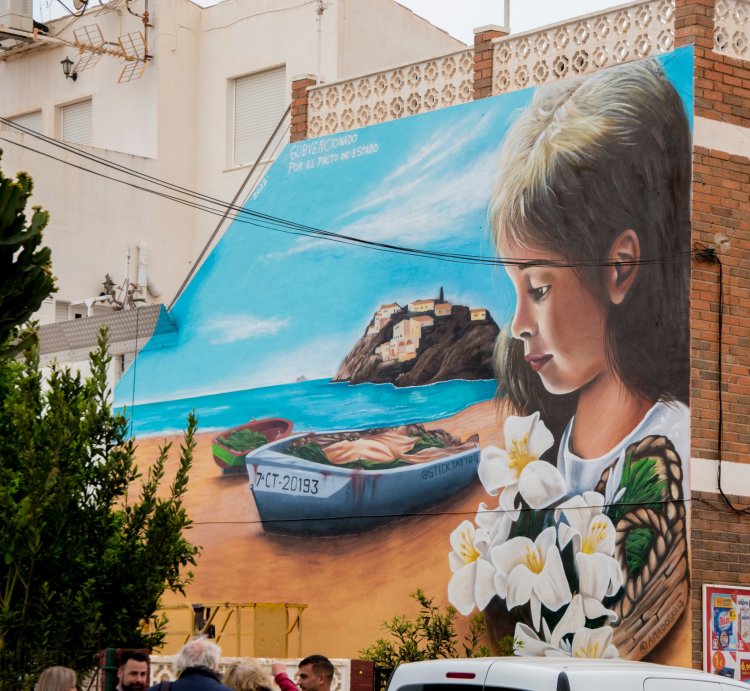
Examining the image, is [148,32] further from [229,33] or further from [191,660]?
[191,660]

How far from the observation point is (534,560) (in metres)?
16.8

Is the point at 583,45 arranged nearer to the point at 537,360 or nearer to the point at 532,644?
the point at 537,360

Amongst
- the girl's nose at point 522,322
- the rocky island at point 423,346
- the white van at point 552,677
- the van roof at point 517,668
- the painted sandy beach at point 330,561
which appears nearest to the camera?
the white van at point 552,677

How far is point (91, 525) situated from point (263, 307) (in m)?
8.61

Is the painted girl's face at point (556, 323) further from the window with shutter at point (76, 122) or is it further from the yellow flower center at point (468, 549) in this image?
the window with shutter at point (76, 122)

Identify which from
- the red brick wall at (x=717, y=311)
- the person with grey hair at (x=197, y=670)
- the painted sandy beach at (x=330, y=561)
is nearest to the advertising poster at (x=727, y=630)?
the painted sandy beach at (x=330, y=561)

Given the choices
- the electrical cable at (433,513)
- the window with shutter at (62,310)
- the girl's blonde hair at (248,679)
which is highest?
the window with shutter at (62,310)

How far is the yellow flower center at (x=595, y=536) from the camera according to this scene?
53.2 ft

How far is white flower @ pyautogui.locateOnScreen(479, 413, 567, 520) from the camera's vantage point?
55.3ft

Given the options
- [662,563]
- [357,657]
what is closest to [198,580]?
[357,657]

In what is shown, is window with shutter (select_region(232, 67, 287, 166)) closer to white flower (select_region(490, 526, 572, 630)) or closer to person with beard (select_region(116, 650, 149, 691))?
white flower (select_region(490, 526, 572, 630))

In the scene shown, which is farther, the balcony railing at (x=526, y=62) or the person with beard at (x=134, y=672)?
the balcony railing at (x=526, y=62)

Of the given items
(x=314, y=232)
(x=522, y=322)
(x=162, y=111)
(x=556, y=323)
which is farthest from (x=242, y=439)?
(x=162, y=111)

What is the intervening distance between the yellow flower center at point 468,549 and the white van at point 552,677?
8582 millimetres
